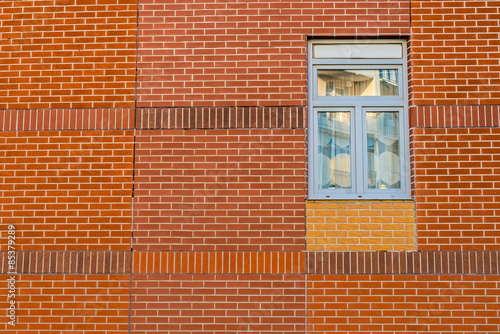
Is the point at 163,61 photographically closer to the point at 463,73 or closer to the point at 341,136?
the point at 341,136

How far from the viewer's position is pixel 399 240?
6.47m

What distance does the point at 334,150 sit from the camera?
6.80 m

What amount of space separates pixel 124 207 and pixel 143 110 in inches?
44.9

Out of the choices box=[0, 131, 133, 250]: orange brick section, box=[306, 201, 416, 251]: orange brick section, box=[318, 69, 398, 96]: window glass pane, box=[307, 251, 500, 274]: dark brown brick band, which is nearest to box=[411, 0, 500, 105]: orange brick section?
box=[318, 69, 398, 96]: window glass pane

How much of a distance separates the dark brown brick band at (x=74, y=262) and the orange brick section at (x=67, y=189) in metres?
0.08

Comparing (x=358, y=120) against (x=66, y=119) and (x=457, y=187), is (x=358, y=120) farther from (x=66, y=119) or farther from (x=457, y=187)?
(x=66, y=119)

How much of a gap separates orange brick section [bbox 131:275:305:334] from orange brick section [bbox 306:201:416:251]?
553mm

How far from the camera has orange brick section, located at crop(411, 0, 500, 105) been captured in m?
6.64


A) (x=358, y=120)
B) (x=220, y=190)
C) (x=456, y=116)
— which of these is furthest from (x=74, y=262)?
(x=456, y=116)

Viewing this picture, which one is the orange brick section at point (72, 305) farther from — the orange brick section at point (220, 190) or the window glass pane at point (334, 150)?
the window glass pane at point (334, 150)

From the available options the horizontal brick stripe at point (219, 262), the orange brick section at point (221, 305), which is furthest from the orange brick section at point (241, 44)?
the orange brick section at point (221, 305)

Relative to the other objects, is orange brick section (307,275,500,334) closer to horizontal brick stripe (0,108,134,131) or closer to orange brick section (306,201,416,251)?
orange brick section (306,201,416,251)

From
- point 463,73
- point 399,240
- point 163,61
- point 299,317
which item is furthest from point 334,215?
point 163,61

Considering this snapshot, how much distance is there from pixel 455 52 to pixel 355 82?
118cm
